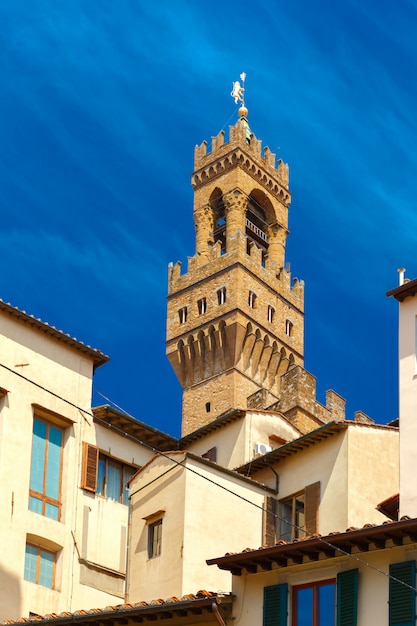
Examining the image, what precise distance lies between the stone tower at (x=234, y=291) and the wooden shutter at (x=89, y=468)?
106 feet

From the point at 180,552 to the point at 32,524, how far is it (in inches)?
197

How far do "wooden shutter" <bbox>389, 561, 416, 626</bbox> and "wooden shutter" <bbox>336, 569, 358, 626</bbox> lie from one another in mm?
766

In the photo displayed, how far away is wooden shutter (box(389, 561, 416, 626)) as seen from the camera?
80.6 feet

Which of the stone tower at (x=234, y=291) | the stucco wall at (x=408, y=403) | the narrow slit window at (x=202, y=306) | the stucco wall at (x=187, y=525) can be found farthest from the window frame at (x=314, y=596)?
the narrow slit window at (x=202, y=306)

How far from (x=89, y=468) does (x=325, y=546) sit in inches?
618

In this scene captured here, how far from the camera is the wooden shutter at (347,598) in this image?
2539 centimetres

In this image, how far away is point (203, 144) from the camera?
297 feet

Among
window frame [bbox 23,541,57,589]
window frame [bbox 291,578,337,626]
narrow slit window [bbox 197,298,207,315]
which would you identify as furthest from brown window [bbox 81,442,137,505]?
narrow slit window [bbox 197,298,207,315]

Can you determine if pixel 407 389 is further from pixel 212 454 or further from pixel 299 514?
pixel 212 454

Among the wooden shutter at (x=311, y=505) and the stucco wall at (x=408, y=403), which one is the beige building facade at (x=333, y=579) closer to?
the stucco wall at (x=408, y=403)

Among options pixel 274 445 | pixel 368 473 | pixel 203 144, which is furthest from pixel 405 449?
pixel 203 144

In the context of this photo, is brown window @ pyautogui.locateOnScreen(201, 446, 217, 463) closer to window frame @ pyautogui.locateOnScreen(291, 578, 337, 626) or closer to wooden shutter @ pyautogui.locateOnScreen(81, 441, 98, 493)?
wooden shutter @ pyautogui.locateOnScreen(81, 441, 98, 493)

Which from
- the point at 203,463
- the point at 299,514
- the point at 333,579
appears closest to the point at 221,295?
the point at 299,514

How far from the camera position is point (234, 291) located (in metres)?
79.4
